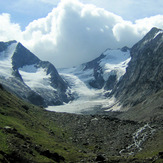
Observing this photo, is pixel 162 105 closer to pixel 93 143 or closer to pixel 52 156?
pixel 93 143

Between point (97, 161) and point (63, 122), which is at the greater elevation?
point (63, 122)

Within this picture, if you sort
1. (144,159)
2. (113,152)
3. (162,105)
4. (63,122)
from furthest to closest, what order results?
1. (162,105)
2. (63,122)
3. (113,152)
4. (144,159)

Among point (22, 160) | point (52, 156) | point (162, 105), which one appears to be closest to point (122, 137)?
point (52, 156)

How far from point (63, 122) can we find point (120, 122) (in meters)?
20.2

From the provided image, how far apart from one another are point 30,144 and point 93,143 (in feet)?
87.9

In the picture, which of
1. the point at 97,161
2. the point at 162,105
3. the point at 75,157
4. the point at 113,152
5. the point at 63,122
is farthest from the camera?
the point at 162,105

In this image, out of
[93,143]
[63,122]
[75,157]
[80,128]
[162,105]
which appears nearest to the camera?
[75,157]

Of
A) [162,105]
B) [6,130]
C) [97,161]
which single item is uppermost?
[162,105]

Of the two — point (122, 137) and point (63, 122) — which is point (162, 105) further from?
point (122, 137)

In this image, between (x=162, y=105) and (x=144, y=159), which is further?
(x=162, y=105)

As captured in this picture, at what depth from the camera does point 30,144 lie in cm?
4100

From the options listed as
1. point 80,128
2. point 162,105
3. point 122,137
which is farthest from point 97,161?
point 162,105

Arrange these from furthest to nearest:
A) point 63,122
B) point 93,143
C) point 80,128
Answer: point 63,122 → point 80,128 → point 93,143

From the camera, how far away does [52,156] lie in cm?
3988
